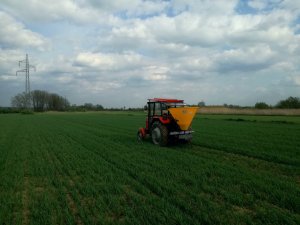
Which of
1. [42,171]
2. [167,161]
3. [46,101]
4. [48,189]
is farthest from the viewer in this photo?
[46,101]

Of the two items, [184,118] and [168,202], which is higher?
[184,118]

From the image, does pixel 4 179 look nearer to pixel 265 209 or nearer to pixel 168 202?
pixel 168 202

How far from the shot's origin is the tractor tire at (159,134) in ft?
41.4

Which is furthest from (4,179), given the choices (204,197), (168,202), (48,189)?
(204,197)

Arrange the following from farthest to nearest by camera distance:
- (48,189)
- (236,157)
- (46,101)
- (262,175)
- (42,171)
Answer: (46,101) < (236,157) < (42,171) < (262,175) < (48,189)

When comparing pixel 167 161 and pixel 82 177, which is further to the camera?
pixel 167 161

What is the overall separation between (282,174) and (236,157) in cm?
267

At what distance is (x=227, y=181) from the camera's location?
22.7 feet

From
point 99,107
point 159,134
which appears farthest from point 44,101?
point 159,134

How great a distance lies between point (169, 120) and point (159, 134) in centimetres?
79

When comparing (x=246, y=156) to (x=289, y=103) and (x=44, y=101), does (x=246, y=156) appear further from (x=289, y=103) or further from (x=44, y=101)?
(x=44, y=101)

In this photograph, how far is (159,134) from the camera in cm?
1297

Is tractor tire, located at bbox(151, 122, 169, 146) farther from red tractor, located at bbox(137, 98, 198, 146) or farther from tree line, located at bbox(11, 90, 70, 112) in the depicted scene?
tree line, located at bbox(11, 90, 70, 112)

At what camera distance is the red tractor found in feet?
41.2
